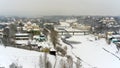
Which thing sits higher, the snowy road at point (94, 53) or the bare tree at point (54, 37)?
the bare tree at point (54, 37)

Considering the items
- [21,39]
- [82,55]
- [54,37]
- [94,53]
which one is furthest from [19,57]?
[94,53]

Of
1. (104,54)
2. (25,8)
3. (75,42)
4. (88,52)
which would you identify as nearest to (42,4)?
(25,8)

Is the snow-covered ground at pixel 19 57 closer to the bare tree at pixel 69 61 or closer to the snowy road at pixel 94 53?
the bare tree at pixel 69 61

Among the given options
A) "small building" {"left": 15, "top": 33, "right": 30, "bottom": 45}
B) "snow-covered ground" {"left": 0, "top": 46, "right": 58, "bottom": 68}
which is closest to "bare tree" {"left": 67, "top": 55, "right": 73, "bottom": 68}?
"snow-covered ground" {"left": 0, "top": 46, "right": 58, "bottom": 68}

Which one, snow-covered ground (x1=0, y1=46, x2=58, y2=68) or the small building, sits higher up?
the small building

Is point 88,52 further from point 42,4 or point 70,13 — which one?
point 42,4

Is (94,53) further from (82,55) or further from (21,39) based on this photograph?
(21,39)

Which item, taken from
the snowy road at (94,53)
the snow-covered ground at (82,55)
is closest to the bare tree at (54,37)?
the snow-covered ground at (82,55)

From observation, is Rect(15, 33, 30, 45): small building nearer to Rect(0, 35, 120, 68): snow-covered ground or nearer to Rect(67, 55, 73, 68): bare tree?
Rect(0, 35, 120, 68): snow-covered ground
